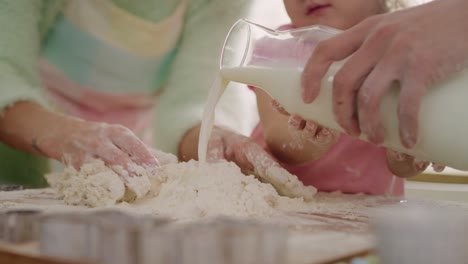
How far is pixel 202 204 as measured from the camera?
0.79m

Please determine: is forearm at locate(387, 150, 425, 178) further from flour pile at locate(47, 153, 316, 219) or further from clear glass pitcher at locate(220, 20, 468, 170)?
clear glass pitcher at locate(220, 20, 468, 170)

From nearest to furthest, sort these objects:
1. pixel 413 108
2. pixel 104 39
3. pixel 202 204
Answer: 1. pixel 413 108
2. pixel 202 204
3. pixel 104 39

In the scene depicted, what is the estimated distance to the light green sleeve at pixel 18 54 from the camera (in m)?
1.15

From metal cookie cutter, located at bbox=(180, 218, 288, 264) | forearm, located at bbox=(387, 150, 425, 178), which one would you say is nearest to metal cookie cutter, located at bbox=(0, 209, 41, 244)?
metal cookie cutter, located at bbox=(180, 218, 288, 264)

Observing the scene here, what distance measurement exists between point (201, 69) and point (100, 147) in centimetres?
53

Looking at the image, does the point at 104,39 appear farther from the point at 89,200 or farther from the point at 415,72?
the point at 415,72

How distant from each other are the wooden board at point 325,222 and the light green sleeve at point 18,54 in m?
0.22

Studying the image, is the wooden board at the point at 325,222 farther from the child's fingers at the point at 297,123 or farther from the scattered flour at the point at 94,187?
the child's fingers at the point at 297,123

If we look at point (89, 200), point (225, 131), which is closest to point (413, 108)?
point (89, 200)

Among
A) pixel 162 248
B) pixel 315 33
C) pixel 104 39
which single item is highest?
pixel 104 39

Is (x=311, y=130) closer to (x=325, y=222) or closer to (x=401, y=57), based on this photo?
(x=325, y=222)

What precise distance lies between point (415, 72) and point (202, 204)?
337 millimetres

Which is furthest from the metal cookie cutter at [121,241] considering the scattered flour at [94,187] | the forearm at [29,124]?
the forearm at [29,124]

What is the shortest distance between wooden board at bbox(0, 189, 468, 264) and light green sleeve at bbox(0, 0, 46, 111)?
218 millimetres
